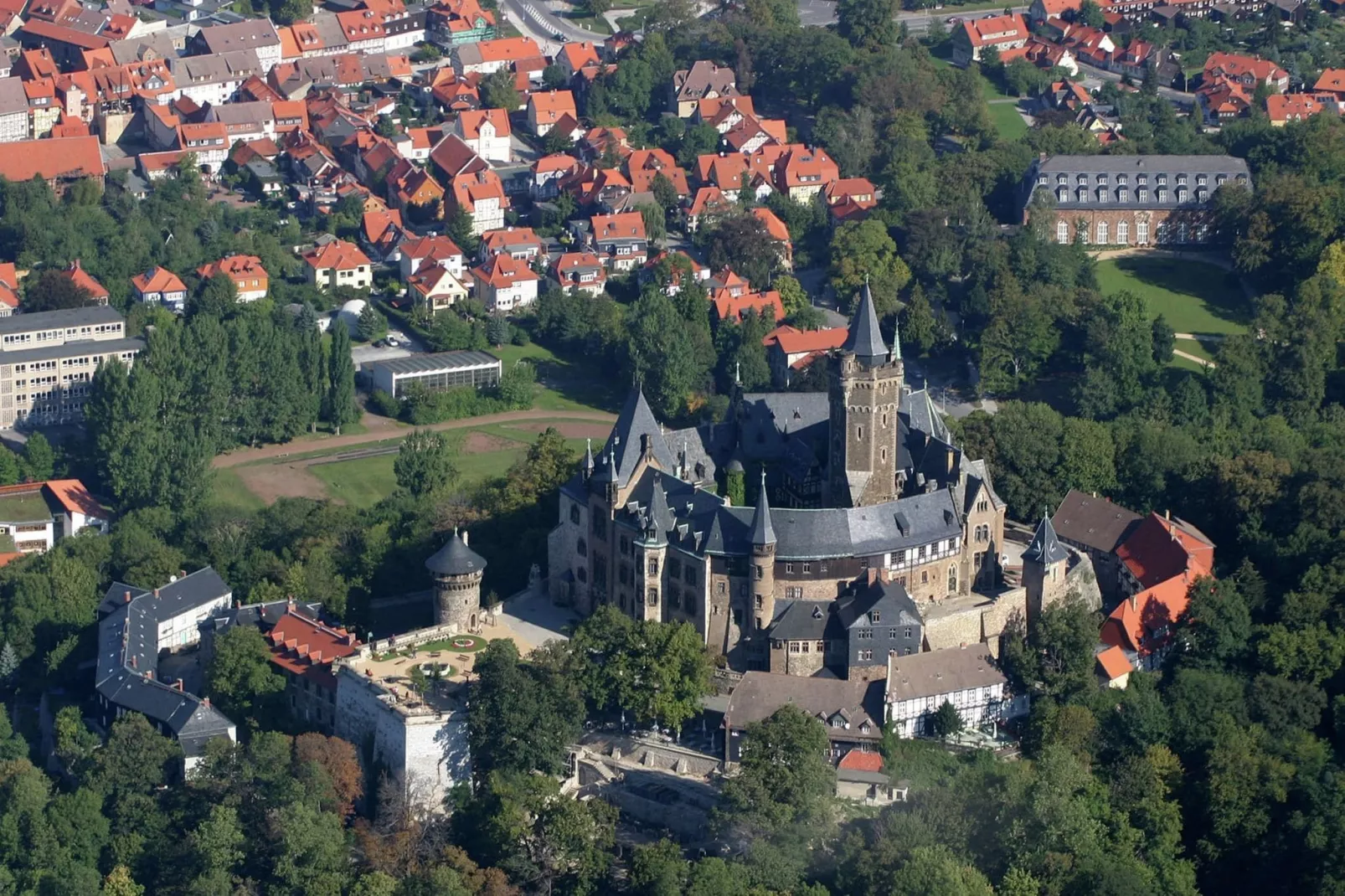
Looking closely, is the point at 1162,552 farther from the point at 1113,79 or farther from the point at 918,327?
the point at 1113,79

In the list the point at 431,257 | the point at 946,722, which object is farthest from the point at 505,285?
the point at 946,722

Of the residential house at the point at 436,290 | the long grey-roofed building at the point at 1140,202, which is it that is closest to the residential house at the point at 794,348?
the long grey-roofed building at the point at 1140,202

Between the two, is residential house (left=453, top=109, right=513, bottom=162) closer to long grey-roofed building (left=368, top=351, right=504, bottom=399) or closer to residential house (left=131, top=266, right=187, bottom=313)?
residential house (left=131, top=266, right=187, bottom=313)

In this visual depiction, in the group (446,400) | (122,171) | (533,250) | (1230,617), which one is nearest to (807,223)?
(533,250)

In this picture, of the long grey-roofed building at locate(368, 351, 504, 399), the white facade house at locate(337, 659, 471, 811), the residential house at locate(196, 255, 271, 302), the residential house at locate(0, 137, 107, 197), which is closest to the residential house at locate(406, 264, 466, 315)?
the long grey-roofed building at locate(368, 351, 504, 399)

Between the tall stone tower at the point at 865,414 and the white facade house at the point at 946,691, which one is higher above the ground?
the tall stone tower at the point at 865,414

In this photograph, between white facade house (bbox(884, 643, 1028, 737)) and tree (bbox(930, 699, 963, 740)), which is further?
white facade house (bbox(884, 643, 1028, 737))

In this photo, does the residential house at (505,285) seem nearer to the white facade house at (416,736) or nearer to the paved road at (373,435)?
the paved road at (373,435)
